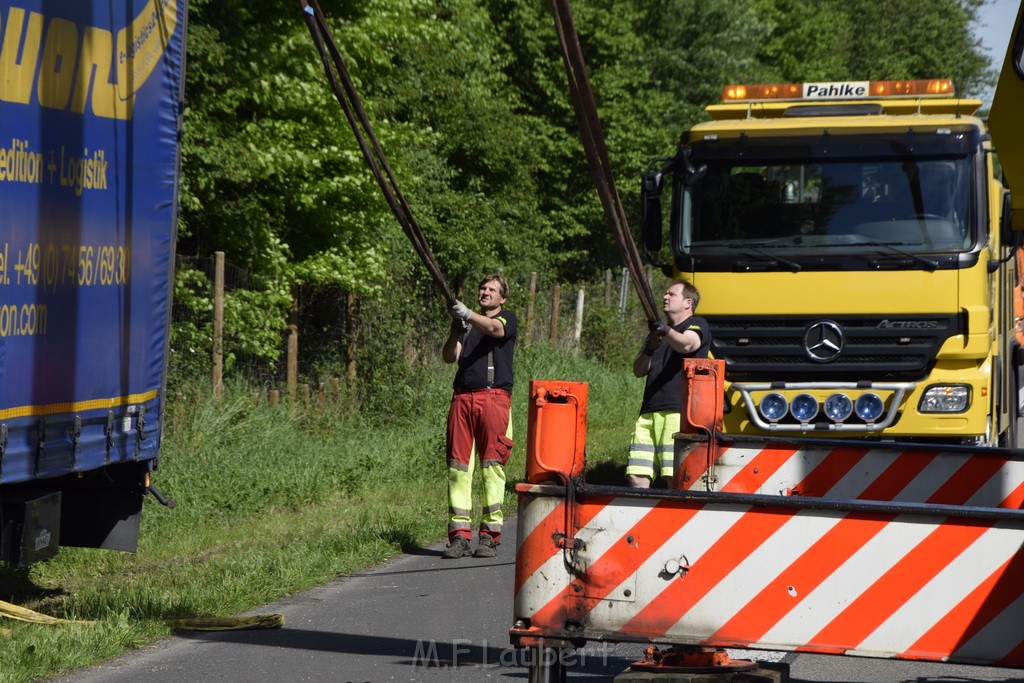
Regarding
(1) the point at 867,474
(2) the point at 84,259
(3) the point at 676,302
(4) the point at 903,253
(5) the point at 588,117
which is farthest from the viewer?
(4) the point at 903,253

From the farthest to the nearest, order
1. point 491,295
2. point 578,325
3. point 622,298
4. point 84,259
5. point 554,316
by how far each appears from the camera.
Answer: point 622,298 → point 578,325 → point 554,316 → point 491,295 → point 84,259

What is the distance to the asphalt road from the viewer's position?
243 inches

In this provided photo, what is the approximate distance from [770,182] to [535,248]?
17.2 m

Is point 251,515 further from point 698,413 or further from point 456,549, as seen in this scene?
point 698,413

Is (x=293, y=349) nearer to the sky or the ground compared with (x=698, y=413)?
nearer to the sky

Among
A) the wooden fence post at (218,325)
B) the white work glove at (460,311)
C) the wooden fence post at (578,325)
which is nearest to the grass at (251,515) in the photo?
the wooden fence post at (218,325)

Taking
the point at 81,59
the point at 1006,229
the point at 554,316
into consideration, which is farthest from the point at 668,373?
the point at 554,316

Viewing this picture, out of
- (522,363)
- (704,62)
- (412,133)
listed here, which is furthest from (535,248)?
(704,62)

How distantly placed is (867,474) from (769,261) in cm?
431

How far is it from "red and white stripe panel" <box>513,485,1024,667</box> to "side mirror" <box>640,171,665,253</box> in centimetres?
645

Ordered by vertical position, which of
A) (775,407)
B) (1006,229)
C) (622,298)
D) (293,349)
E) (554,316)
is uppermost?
(622,298)

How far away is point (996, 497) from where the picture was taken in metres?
5.84

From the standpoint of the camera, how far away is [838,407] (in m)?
10.2

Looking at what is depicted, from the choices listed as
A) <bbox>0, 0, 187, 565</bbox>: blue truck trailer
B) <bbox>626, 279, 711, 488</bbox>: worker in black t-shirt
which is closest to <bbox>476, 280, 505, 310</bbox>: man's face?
<bbox>626, 279, 711, 488</bbox>: worker in black t-shirt
